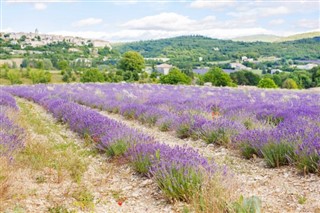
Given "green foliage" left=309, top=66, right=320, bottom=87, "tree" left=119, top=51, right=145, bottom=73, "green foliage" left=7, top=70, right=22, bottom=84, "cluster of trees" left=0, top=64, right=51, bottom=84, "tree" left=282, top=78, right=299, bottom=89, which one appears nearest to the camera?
"tree" left=282, top=78, right=299, bottom=89

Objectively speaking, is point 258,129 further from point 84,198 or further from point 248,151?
point 84,198

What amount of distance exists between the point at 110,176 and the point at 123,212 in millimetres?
1355

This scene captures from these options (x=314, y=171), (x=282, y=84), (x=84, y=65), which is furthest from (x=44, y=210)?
(x=84, y=65)

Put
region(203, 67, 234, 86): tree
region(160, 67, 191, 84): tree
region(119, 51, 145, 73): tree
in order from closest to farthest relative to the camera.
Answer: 1. region(160, 67, 191, 84): tree
2. region(203, 67, 234, 86): tree
3. region(119, 51, 145, 73): tree

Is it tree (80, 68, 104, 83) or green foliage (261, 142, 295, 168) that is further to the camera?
tree (80, 68, 104, 83)

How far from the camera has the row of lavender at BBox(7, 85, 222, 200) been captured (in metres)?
3.77

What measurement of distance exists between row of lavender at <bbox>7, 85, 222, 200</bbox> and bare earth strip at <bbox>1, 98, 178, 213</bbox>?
194mm

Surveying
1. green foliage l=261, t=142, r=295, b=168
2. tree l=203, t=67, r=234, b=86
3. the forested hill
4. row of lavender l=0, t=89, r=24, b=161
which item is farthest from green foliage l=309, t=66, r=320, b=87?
row of lavender l=0, t=89, r=24, b=161

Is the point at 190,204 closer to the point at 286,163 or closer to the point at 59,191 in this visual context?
the point at 59,191

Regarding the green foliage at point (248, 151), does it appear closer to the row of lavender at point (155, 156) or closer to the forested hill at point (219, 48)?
the row of lavender at point (155, 156)

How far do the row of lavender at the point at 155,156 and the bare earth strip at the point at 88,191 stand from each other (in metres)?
0.19

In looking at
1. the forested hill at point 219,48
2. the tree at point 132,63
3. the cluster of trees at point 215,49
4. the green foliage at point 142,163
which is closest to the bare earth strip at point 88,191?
the green foliage at point 142,163

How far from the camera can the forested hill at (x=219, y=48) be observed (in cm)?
10706

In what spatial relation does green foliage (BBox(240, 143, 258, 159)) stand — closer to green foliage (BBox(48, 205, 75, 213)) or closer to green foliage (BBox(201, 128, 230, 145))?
green foliage (BBox(201, 128, 230, 145))
